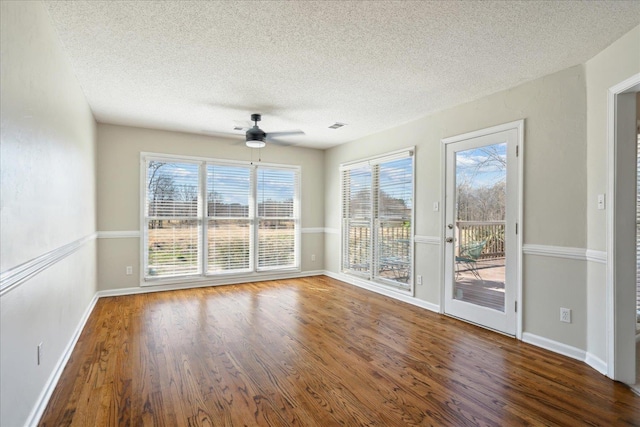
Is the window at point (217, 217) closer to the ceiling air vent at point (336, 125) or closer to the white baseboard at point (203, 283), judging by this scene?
the white baseboard at point (203, 283)

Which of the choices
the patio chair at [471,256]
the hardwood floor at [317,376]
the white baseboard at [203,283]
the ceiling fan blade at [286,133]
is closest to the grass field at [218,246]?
the white baseboard at [203,283]

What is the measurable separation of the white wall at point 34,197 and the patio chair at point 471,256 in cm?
389

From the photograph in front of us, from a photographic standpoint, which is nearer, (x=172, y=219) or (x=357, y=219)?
(x=172, y=219)

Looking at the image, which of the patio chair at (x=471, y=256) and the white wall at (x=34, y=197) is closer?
the white wall at (x=34, y=197)

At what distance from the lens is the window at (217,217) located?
203 inches

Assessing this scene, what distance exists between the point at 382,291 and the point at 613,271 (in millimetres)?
2991

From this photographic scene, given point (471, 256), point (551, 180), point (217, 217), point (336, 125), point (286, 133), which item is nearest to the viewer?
point (551, 180)

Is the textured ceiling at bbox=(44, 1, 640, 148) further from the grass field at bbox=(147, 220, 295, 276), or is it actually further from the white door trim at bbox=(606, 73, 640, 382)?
the grass field at bbox=(147, 220, 295, 276)

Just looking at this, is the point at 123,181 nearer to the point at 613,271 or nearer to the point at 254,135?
the point at 254,135

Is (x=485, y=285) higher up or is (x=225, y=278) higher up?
(x=485, y=285)

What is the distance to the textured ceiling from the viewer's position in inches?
84.2

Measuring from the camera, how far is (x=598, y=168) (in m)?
2.66

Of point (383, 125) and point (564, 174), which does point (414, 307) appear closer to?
point (564, 174)

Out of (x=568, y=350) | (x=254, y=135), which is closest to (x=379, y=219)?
(x=254, y=135)
